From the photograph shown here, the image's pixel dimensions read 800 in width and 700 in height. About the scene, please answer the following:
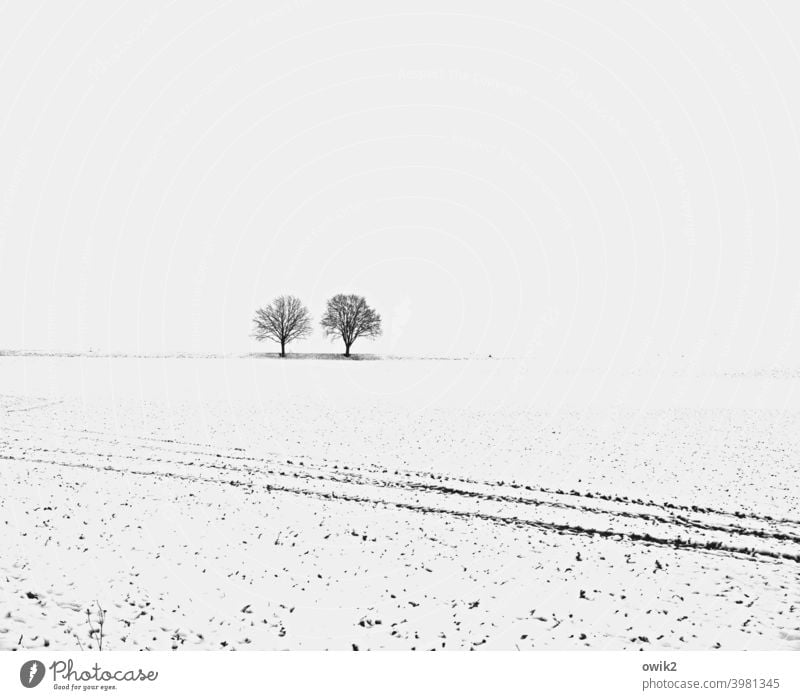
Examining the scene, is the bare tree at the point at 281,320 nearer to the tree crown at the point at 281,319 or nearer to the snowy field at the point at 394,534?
the tree crown at the point at 281,319

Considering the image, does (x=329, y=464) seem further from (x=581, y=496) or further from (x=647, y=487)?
(x=647, y=487)

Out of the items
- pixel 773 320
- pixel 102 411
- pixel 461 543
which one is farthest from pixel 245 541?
pixel 773 320

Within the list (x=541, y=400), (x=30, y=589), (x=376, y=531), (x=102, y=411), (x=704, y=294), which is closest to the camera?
(x=30, y=589)

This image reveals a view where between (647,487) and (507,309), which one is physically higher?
(507,309)

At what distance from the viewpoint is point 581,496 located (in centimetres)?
1372

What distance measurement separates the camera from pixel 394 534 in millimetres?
10766

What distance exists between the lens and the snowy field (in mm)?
7301

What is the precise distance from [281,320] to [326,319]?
21.6 feet

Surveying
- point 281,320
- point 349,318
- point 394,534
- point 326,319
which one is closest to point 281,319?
point 281,320

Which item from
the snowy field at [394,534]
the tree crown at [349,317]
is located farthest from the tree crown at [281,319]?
the snowy field at [394,534]

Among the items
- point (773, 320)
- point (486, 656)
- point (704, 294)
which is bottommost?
point (486, 656)

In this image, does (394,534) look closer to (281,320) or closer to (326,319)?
(326,319)

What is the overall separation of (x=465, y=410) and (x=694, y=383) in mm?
29957

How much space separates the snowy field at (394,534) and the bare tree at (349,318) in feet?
169
